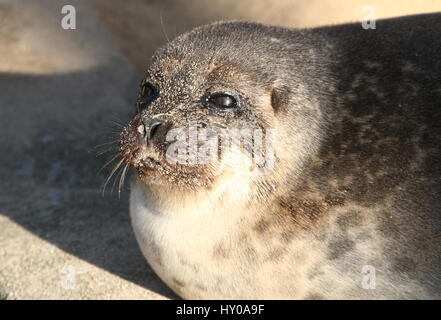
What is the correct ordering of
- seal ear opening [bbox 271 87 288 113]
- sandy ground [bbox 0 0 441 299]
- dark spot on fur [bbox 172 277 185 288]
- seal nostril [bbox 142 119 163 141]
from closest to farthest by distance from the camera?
seal nostril [bbox 142 119 163 141] → seal ear opening [bbox 271 87 288 113] → dark spot on fur [bbox 172 277 185 288] → sandy ground [bbox 0 0 441 299]

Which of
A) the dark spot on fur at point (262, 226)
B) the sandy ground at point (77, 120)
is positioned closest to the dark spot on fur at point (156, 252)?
the sandy ground at point (77, 120)

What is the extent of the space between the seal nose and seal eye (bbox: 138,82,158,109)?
0.64 ft

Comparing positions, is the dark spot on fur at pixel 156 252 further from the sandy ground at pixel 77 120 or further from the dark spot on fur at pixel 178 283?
the sandy ground at pixel 77 120

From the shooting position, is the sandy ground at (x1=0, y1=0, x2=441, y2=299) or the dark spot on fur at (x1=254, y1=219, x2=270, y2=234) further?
the sandy ground at (x1=0, y1=0, x2=441, y2=299)

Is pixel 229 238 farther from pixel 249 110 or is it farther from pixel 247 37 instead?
pixel 247 37

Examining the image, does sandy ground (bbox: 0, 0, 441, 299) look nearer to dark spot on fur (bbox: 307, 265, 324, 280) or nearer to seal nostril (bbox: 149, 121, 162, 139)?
seal nostril (bbox: 149, 121, 162, 139)

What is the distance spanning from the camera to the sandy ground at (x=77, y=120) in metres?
3.72

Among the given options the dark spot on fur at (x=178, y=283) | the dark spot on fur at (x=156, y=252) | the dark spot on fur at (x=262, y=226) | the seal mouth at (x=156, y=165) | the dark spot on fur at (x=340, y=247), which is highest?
the seal mouth at (x=156, y=165)

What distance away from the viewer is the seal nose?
314cm

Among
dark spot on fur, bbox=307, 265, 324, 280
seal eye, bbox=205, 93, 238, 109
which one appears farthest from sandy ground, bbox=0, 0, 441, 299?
dark spot on fur, bbox=307, 265, 324, 280

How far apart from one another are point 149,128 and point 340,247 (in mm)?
869
